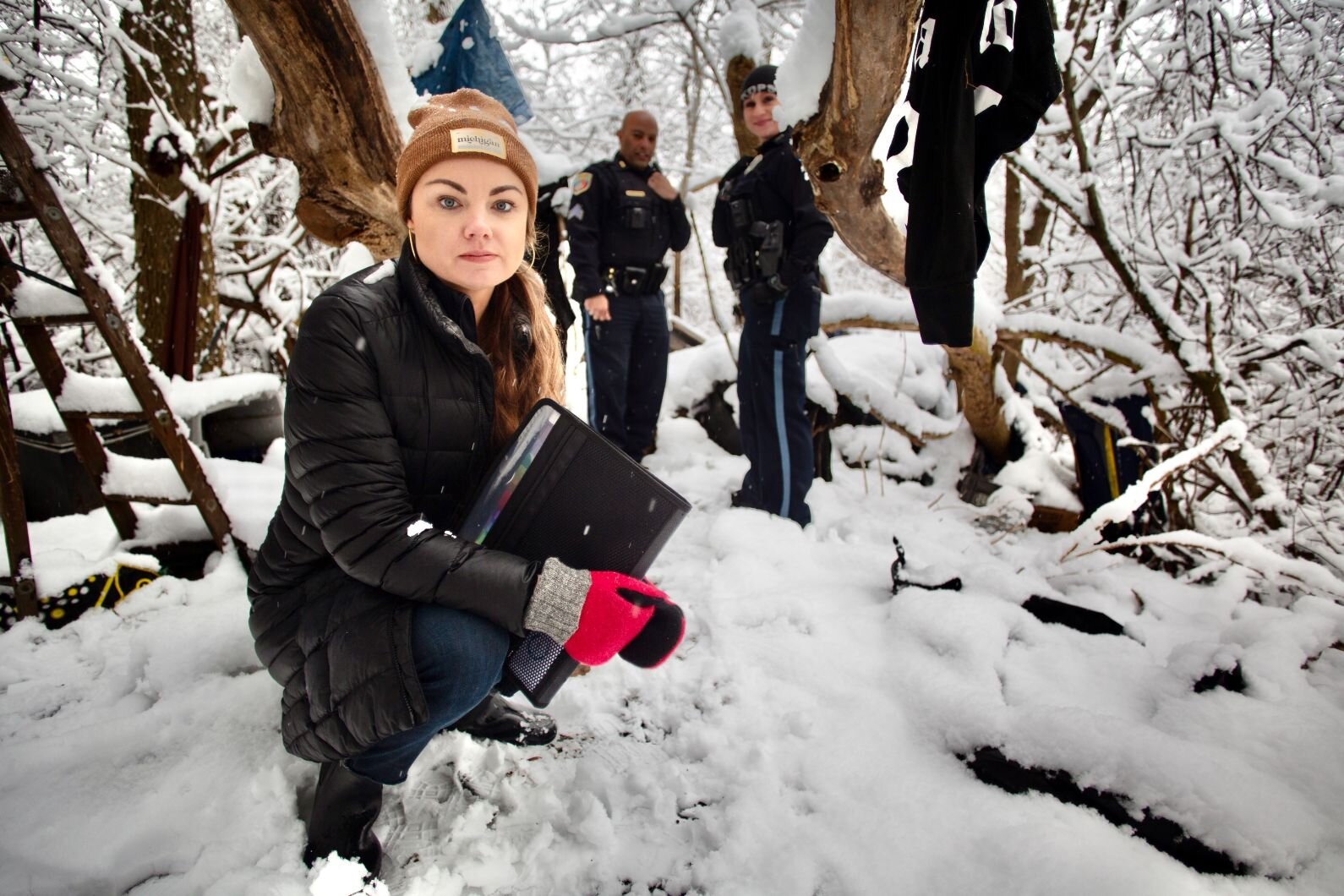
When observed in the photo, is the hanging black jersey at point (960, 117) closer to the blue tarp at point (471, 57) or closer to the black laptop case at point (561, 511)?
the black laptop case at point (561, 511)

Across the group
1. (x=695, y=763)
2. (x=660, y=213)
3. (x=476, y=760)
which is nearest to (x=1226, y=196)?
(x=660, y=213)

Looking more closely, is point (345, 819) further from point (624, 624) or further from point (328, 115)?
point (328, 115)

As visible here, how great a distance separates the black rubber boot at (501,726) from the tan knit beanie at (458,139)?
124 cm

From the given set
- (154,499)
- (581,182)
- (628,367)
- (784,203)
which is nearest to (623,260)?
(581,182)

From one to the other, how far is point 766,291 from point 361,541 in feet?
7.37

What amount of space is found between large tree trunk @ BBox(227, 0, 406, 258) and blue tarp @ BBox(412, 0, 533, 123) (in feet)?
3.44

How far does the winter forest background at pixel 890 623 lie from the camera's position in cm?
118

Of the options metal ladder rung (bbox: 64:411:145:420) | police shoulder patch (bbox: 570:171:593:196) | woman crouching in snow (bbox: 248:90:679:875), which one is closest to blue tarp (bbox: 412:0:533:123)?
police shoulder patch (bbox: 570:171:593:196)

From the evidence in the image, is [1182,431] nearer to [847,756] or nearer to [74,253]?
[847,756]

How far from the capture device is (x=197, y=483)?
2.06 m

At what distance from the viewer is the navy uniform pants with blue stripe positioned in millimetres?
2852

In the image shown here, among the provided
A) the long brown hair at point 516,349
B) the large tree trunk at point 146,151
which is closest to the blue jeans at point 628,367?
the long brown hair at point 516,349

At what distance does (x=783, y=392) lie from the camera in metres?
2.90

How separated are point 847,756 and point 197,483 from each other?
2271 millimetres
